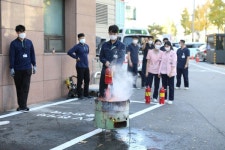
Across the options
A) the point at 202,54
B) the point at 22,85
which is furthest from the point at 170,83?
the point at 202,54

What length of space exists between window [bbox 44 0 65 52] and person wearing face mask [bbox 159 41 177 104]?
127 inches

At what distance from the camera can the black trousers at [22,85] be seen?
8680mm

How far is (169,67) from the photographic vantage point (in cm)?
1035

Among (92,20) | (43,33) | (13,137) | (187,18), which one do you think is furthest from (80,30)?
(187,18)

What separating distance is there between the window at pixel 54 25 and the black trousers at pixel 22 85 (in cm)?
220

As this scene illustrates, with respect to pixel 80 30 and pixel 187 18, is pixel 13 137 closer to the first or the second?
pixel 80 30

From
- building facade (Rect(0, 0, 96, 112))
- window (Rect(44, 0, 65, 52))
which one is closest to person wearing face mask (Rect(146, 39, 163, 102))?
building facade (Rect(0, 0, 96, 112))

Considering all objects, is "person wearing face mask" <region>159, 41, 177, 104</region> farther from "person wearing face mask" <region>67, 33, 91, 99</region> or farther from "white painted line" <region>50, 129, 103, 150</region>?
"white painted line" <region>50, 129, 103, 150</region>

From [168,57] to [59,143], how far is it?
5223mm

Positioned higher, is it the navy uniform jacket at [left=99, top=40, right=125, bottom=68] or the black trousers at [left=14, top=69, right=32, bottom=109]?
the navy uniform jacket at [left=99, top=40, right=125, bottom=68]

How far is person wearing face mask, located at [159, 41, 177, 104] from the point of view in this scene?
407 inches

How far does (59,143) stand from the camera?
20.1 ft

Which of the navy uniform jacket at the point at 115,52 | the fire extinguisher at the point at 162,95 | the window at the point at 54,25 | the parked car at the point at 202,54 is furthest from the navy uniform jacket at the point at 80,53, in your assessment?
the parked car at the point at 202,54

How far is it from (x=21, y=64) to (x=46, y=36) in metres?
2.32
